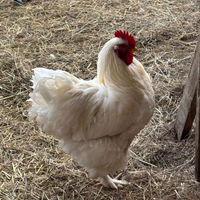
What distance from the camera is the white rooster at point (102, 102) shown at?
244cm

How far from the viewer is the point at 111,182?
3.07m

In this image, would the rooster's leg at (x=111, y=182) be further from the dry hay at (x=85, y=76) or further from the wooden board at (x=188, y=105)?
the wooden board at (x=188, y=105)

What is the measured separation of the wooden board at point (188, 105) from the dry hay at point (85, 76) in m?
0.16

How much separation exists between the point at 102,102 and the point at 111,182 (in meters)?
1.04

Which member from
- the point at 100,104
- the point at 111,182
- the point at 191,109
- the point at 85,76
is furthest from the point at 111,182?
the point at 85,76

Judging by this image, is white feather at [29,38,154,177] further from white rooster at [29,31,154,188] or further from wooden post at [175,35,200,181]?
wooden post at [175,35,200,181]

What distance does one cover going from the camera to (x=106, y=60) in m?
2.46

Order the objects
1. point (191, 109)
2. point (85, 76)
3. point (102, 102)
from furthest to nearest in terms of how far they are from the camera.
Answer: point (85, 76) → point (191, 109) → point (102, 102)

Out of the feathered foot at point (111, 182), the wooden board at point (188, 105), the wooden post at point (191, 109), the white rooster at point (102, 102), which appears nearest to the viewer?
the white rooster at point (102, 102)

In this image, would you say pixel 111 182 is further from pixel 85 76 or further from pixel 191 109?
pixel 85 76

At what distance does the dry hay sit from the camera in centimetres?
307

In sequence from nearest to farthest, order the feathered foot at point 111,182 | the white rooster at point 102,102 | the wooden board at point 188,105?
the white rooster at point 102,102
the wooden board at point 188,105
the feathered foot at point 111,182

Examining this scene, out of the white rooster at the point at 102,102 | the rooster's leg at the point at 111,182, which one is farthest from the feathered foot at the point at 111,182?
the white rooster at the point at 102,102

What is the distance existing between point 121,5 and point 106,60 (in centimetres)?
380
